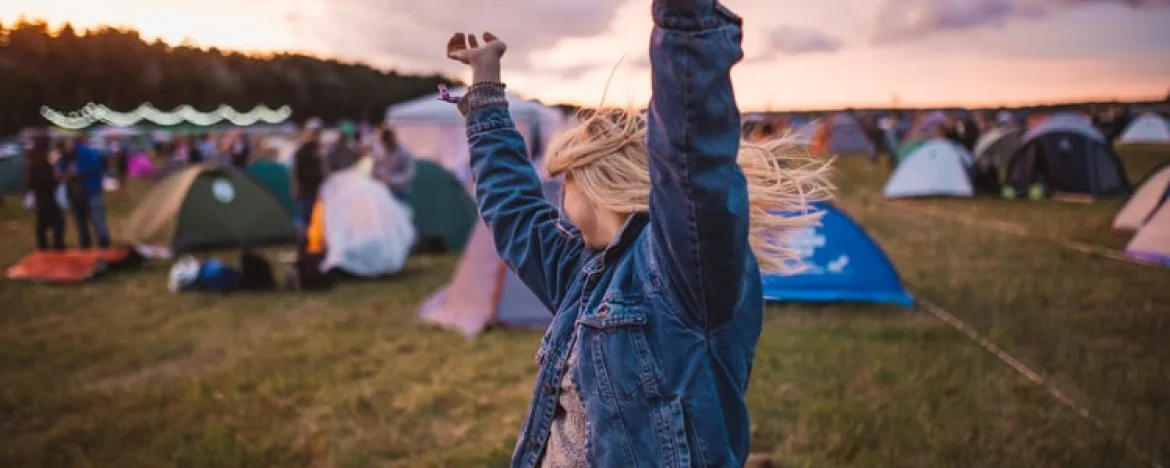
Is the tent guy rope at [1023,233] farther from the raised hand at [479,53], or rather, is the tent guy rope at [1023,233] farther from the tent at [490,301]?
the raised hand at [479,53]

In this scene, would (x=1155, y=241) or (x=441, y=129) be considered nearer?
(x=1155, y=241)

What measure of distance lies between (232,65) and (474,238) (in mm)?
55594

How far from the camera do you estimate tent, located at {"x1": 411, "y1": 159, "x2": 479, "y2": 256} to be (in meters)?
12.4

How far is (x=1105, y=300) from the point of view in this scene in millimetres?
7742

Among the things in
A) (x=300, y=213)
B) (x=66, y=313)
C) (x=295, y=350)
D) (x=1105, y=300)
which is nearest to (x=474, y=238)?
(x=295, y=350)

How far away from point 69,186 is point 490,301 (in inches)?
304

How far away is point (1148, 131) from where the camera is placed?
36.1 m

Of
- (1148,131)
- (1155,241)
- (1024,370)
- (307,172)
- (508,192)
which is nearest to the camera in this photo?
(508,192)

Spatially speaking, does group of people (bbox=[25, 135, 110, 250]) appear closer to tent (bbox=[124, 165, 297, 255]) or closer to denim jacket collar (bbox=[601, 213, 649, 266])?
tent (bbox=[124, 165, 297, 255])

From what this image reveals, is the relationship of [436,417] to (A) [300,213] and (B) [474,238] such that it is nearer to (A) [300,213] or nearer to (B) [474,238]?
(B) [474,238]

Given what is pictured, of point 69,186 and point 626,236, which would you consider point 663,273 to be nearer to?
point 626,236

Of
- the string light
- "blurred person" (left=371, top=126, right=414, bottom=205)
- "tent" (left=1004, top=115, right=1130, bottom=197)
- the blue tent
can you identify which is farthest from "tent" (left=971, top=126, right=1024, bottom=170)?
the string light

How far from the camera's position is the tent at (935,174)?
1848 cm

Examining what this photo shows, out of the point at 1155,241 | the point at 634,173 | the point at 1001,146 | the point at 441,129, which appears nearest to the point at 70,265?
the point at 634,173
